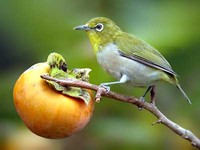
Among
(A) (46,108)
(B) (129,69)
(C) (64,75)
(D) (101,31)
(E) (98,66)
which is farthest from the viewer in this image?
(E) (98,66)

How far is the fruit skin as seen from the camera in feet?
9.18

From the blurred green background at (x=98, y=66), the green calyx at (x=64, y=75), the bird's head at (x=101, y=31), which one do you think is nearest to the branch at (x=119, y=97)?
the green calyx at (x=64, y=75)

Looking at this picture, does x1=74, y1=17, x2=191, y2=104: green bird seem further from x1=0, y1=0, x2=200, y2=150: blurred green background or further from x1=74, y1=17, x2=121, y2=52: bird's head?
x1=0, y1=0, x2=200, y2=150: blurred green background

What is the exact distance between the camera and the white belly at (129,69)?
3.59 meters

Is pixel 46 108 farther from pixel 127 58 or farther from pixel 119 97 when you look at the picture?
pixel 127 58

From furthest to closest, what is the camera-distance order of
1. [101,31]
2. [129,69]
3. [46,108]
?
1. [101,31]
2. [129,69]
3. [46,108]

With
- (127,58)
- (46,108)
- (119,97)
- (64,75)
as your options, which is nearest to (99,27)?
(127,58)

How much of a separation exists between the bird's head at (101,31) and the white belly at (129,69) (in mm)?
160

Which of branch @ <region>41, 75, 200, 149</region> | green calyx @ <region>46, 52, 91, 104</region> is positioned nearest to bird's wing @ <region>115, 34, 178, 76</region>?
green calyx @ <region>46, 52, 91, 104</region>

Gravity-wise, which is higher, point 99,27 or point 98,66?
point 98,66

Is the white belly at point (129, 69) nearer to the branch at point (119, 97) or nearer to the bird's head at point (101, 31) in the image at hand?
the bird's head at point (101, 31)

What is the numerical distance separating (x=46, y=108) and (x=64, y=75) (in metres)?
0.30

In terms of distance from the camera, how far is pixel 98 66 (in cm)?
468

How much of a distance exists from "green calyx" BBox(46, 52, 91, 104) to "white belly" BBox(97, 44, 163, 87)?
477 millimetres
